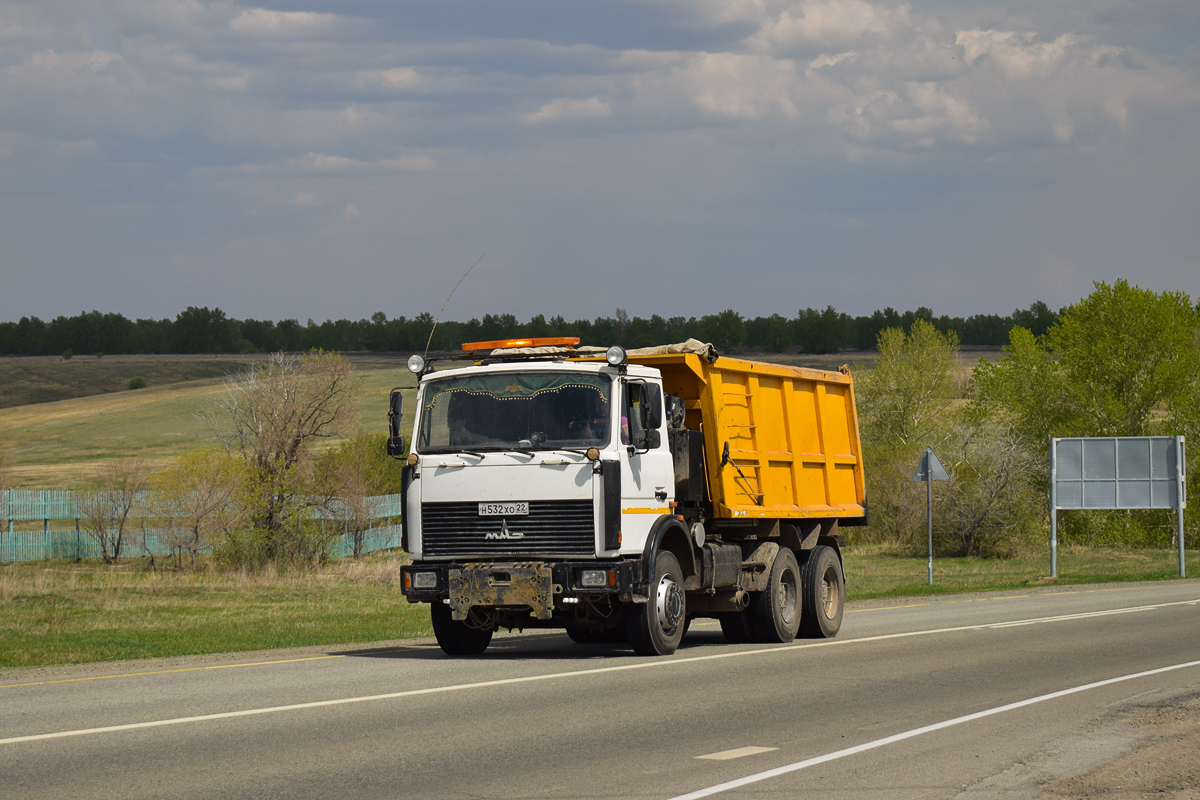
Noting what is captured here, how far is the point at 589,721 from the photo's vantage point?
9.94m

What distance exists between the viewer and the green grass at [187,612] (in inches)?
698

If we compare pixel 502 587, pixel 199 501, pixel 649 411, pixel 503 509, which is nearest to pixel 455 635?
pixel 502 587

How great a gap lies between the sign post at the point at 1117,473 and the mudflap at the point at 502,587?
85.1ft

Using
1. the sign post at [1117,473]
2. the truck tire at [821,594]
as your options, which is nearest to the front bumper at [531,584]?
the truck tire at [821,594]

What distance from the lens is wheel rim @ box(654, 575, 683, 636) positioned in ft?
46.0

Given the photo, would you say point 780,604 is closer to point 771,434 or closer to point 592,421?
point 771,434

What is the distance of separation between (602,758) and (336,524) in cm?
3147

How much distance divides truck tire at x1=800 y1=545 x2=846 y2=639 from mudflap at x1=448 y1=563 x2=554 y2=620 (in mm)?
5236

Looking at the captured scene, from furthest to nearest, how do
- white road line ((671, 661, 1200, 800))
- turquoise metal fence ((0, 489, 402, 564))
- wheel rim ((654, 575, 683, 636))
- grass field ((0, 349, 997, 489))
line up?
grass field ((0, 349, 997, 489)) → turquoise metal fence ((0, 489, 402, 564)) → wheel rim ((654, 575, 683, 636)) → white road line ((671, 661, 1200, 800))

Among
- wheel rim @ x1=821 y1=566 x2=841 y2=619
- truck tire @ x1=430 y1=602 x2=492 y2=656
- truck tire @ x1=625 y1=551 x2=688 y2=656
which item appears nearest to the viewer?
truck tire @ x1=625 y1=551 x2=688 y2=656

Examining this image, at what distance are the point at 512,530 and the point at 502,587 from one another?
23.7 inches

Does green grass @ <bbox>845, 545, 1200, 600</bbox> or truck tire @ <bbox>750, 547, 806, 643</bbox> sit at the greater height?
truck tire @ <bbox>750, 547, 806, 643</bbox>

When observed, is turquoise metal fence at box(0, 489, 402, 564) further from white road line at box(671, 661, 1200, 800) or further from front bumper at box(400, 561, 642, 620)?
white road line at box(671, 661, 1200, 800)

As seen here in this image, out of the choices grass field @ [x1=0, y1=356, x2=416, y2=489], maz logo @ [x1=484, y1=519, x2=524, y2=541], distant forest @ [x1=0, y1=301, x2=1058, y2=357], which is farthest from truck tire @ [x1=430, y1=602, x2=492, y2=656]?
distant forest @ [x1=0, y1=301, x2=1058, y2=357]
